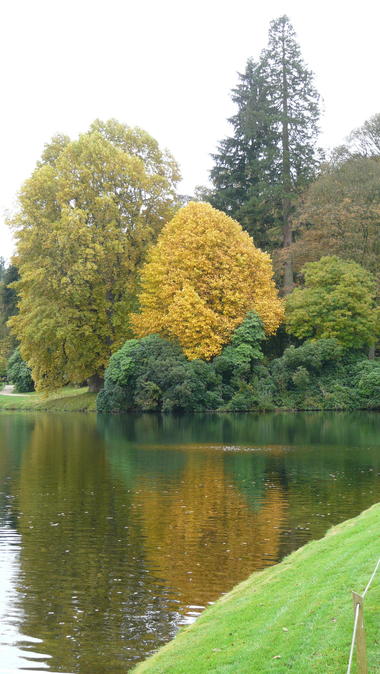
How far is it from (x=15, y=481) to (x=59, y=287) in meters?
30.2

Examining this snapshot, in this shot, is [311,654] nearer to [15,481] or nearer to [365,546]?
[365,546]

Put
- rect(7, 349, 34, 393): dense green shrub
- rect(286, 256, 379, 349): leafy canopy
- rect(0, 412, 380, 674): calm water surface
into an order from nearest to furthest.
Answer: rect(0, 412, 380, 674): calm water surface, rect(286, 256, 379, 349): leafy canopy, rect(7, 349, 34, 393): dense green shrub

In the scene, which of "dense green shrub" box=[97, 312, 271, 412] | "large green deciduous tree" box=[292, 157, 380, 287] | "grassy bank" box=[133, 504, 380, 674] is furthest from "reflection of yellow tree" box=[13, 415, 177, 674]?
"large green deciduous tree" box=[292, 157, 380, 287]

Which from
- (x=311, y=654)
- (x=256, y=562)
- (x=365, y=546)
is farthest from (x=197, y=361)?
(x=311, y=654)

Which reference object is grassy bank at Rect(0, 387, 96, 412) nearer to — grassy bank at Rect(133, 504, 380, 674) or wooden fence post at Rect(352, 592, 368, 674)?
grassy bank at Rect(133, 504, 380, 674)

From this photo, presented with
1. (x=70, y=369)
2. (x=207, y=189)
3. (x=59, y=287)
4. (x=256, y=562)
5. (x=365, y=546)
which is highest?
(x=207, y=189)

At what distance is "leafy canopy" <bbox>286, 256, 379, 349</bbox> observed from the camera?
2034 inches

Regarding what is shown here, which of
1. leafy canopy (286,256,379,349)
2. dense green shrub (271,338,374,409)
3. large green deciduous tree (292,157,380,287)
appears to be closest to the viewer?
dense green shrub (271,338,374,409)

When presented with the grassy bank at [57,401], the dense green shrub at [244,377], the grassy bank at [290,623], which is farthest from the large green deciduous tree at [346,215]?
the grassy bank at [290,623]

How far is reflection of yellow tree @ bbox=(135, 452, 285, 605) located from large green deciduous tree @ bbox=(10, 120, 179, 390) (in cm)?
3120

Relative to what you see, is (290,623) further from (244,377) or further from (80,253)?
(80,253)

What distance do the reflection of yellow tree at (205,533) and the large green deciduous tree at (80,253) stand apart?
3120cm

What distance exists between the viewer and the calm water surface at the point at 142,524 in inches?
427

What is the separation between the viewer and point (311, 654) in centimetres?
696
